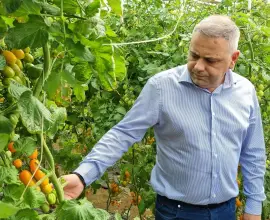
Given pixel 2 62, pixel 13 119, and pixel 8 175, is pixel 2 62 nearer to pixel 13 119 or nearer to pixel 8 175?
pixel 13 119

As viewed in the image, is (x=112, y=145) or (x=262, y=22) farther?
(x=262, y=22)

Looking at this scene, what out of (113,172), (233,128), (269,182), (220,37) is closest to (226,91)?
(233,128)

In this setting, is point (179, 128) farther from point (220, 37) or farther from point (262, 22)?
point (262, 22)

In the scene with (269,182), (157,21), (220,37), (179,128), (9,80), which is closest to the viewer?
(9,80)

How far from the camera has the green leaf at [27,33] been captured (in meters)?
0.86

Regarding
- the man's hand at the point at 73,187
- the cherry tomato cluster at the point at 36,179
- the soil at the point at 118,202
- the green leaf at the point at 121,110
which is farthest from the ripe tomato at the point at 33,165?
the soil at the point at 118,202

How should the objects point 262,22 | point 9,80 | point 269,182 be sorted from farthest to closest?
point 262,22, point 269,182, point 9,80

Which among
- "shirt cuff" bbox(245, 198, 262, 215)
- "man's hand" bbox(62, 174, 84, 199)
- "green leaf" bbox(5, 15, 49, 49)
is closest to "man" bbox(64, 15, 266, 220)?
"shirt cuff" bbox(245, 198, 262, 215)

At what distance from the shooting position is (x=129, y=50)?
9.63 ft

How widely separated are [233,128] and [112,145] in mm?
540

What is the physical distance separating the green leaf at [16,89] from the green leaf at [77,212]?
0.77 ft

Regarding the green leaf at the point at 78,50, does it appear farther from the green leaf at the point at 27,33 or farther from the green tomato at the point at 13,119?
the green tomato at the point at 13,119

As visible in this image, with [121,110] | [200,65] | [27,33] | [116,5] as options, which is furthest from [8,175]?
[121,110]

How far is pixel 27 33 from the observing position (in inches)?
33.7
